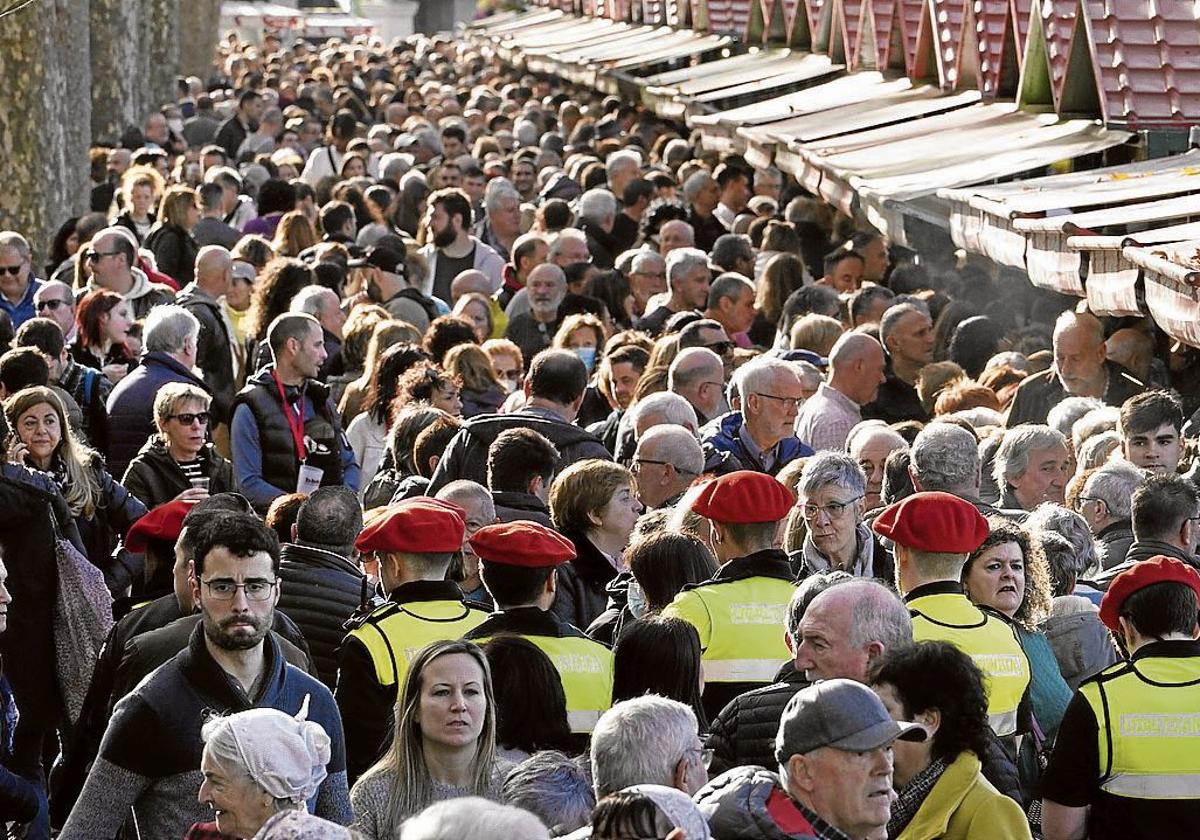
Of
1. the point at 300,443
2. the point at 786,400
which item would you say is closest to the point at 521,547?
the point at 786,400

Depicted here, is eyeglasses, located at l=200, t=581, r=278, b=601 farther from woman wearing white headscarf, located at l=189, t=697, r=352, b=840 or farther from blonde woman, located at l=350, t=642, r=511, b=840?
woman wearing white headscarf, located at l=189, t=697, r=352, b=840

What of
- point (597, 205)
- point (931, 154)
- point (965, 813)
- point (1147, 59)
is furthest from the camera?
point (597, 205)

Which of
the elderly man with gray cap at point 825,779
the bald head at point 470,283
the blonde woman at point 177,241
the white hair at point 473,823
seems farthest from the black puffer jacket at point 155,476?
the blonde woman at point 177,241

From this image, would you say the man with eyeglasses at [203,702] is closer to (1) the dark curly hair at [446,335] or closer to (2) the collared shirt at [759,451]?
(2) the collared shirt at [759,451]

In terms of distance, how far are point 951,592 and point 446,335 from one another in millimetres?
5282

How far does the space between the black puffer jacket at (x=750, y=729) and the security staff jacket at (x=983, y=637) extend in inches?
22.3

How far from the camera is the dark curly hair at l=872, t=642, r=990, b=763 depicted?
18.2ft

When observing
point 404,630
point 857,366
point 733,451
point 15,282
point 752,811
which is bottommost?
point 15,282

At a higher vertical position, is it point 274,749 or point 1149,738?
point 274,749

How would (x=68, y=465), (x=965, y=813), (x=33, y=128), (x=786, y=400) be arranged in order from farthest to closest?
(x=33, y=128) < (x=786, y=400) < (x=68, y=465) < (x=965, y=813)

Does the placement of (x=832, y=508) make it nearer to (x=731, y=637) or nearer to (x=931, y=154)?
(x=731, y=637)

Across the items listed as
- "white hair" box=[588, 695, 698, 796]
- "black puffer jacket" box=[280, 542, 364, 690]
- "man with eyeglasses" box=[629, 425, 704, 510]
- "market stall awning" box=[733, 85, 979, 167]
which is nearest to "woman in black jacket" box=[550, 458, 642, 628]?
"black puffer jacket" box=[280, 542, 364, 690]

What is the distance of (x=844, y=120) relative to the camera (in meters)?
19.5

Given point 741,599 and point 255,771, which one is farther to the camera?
point 741,599
